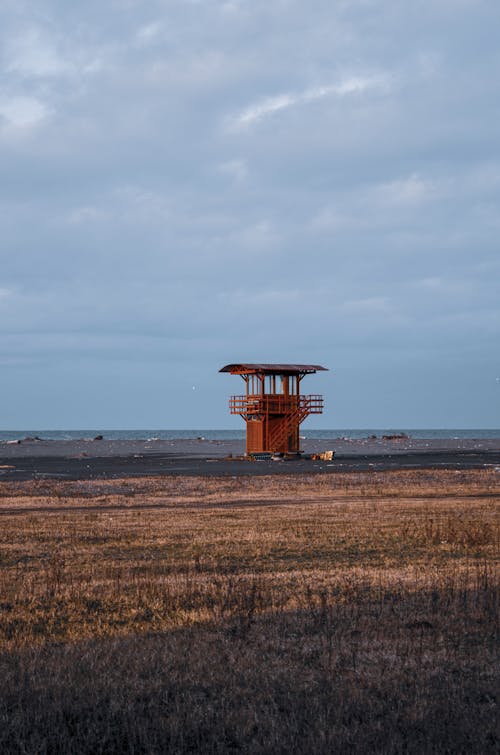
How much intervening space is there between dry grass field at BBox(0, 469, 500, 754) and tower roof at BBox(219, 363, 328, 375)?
4241cm

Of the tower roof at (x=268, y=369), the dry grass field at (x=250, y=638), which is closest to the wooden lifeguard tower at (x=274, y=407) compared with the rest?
the tower roof at (x=268, y=369)

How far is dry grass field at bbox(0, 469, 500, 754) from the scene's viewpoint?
5.92 meters

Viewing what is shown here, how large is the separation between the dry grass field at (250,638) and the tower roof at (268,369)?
42413 mm

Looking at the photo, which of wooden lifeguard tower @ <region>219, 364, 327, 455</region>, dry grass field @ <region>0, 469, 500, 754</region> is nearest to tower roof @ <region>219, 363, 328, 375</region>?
wooden lifeguard tower @ <region>219, 364, 327, 455</region>

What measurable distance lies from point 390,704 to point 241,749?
1454 mm

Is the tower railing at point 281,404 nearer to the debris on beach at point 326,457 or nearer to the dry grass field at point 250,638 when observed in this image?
the debris on beach at point 326,457

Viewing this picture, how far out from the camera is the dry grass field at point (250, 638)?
19.4 feet

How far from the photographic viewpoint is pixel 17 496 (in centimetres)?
2881

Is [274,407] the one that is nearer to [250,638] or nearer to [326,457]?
[326,457]

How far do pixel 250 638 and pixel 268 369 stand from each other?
52823 millimetres

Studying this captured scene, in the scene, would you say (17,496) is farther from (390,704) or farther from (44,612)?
(390,704)

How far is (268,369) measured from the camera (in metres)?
A: 61.2

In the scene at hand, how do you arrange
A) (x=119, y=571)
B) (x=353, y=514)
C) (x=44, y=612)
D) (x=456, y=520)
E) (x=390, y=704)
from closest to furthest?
1. (x=390, y=704)
2. (x=44, y=612)
3. (x=119, y=571)
4. (x=456, y=520)
5. (x=353, y=514)

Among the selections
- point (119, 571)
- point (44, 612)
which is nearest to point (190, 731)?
point (44, 612)
